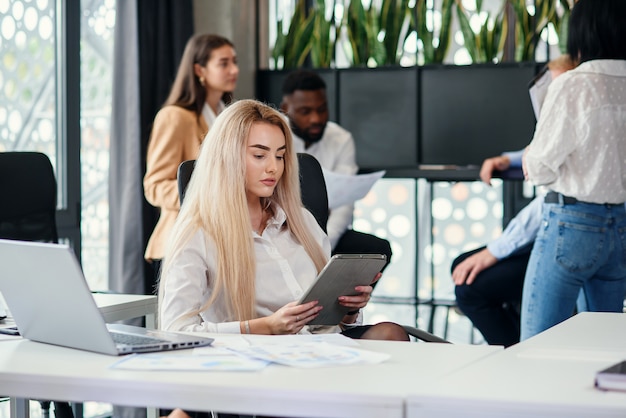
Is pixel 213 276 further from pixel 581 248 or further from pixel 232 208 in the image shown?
pixel 581 248

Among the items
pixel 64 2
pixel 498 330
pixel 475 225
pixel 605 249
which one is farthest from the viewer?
pixel 475 225

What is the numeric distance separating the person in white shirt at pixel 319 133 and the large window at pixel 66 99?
913mm

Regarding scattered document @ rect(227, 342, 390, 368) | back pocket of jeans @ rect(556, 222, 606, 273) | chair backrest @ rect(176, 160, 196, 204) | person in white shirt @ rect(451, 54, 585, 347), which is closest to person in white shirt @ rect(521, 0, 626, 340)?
back pocket of jeans @ rect(556, 222, 606, 273)

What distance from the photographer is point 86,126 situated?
457 centimetres

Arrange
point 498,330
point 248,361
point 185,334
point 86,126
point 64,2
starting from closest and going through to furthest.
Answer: point 248,361 → point 185,334 → point 498,330 → point 64,2 → point 86,126

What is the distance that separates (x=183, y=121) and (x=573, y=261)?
→ 169 cm

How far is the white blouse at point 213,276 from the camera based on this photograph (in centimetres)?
222

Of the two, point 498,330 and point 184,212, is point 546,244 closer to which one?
point 498,330

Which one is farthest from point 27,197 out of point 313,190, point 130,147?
point 130,147

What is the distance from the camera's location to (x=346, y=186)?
13.1 ft

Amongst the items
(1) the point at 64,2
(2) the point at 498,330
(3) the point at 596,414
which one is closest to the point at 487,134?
(2) the point at 498,330

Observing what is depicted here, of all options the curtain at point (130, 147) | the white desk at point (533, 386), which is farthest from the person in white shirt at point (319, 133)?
the white desk at point (533, 386)

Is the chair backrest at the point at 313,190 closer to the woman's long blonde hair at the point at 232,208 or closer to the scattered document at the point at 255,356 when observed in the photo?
the woman's long blonde hair at the point at 232,208

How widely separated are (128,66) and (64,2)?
406 millimetres
